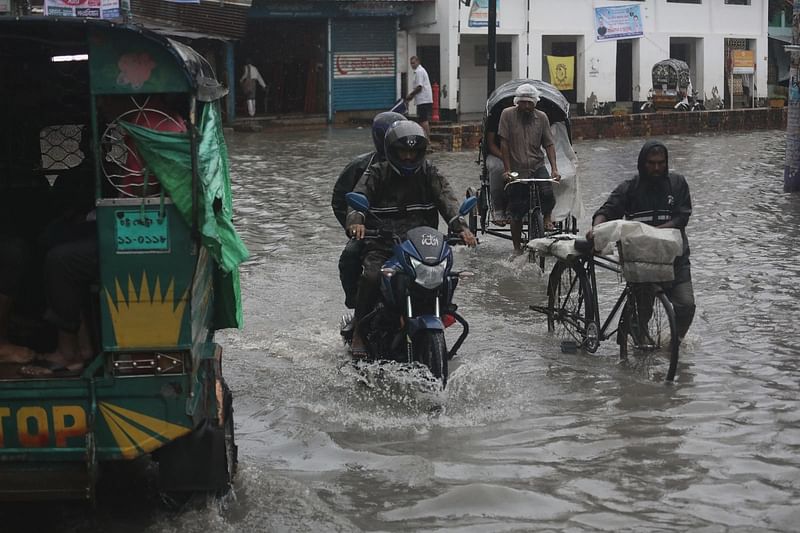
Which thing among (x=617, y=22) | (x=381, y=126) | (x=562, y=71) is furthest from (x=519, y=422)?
(x=617, y=22)

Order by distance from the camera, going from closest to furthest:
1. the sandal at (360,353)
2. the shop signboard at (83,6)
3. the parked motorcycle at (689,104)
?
1. the sandal at (360,353)
2. the shop signboard at (83,6)
3. the parked motorcycle at (689,104)

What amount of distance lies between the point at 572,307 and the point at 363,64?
26789mm

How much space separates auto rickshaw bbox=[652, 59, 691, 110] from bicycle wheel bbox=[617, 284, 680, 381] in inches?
1191

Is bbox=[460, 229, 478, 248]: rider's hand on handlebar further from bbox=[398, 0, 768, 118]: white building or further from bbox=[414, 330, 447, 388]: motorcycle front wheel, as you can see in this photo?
bbox=[398, 0, 768, 118]: white building

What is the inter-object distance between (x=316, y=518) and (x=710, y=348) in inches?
159

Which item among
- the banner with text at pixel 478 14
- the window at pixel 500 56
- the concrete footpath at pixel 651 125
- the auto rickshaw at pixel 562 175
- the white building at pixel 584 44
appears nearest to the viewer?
the auto rickshaw at pixel 562 175

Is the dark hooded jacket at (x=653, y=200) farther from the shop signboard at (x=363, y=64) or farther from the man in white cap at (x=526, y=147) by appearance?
the shop signboard at (x=363, y=64)

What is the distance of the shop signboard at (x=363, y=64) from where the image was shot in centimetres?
3372

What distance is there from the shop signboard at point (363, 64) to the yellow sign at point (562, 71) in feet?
17.7

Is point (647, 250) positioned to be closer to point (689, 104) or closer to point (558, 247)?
point (558, 247)

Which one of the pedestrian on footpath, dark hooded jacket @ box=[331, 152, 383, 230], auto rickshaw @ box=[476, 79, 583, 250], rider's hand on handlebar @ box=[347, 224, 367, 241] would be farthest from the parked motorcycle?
rider's hand on handlebar @ box=[347, 224, 367, 241]

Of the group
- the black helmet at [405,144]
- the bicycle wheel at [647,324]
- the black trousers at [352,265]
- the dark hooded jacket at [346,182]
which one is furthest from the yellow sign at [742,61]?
the black helmet at [405,144]

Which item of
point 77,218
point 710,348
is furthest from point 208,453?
point 710,348

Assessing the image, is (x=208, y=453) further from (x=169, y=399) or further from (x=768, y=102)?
(x=768, y=102)
